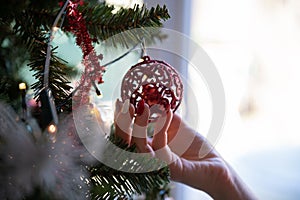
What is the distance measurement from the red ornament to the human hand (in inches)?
0.5

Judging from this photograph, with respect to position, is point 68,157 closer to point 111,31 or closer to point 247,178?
point 111,31

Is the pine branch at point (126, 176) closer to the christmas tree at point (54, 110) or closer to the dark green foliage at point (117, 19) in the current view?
the christmas tree at point (54, 110)

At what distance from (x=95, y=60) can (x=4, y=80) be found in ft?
0.33

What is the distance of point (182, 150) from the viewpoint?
512 millimetres

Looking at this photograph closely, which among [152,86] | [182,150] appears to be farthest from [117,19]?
[182,150]

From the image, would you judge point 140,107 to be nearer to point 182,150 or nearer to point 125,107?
point 125,107

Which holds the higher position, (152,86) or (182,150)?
(152,86)

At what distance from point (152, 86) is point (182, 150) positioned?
0.14 m

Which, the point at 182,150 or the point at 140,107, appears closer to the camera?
the point at 140,107

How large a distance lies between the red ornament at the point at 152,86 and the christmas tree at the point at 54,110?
36 millimetres

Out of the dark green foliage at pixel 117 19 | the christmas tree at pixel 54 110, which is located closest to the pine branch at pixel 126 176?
the christmas tree at pixel 54 110

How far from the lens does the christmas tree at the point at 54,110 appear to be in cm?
26

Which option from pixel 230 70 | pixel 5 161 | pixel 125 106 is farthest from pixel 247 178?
pixel 5 161

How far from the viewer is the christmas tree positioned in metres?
0.26
